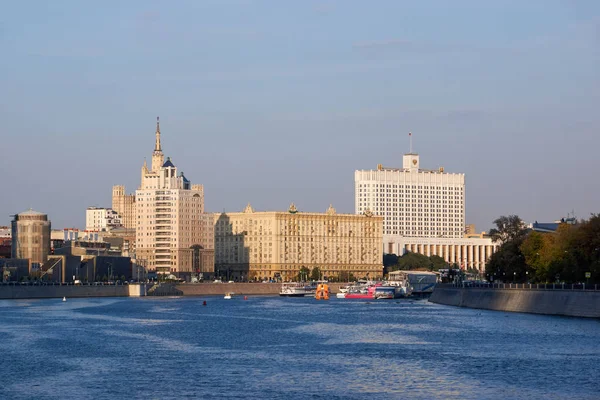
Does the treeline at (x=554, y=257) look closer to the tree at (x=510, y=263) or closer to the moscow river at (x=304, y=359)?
the tree at (x=510, y=263)

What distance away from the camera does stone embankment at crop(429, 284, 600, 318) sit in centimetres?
10638

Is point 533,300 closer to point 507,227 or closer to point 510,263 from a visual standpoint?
point 510,263

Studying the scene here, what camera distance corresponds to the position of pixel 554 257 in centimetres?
13412

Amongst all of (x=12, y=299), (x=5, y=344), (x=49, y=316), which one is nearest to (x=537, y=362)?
(x=5, y=344)

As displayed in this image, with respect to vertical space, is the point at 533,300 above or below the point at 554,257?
below

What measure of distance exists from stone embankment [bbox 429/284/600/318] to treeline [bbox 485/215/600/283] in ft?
15.7

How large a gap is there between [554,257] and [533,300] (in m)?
14.9

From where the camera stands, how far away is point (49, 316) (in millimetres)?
128875

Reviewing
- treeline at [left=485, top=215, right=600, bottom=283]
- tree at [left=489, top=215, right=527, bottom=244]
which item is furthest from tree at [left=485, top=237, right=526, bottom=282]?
tree at [left=489, top=215, right=527, bottom=244]

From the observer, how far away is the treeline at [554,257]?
11994 centimetres

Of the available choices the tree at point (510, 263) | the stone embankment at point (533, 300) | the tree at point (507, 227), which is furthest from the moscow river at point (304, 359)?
the tree at point (507, 227)

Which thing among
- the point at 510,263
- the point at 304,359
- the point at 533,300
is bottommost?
the point at 304,359

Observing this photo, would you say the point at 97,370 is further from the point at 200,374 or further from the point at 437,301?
the point at 437,301

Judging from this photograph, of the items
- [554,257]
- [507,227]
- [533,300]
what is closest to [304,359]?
[533,300]
